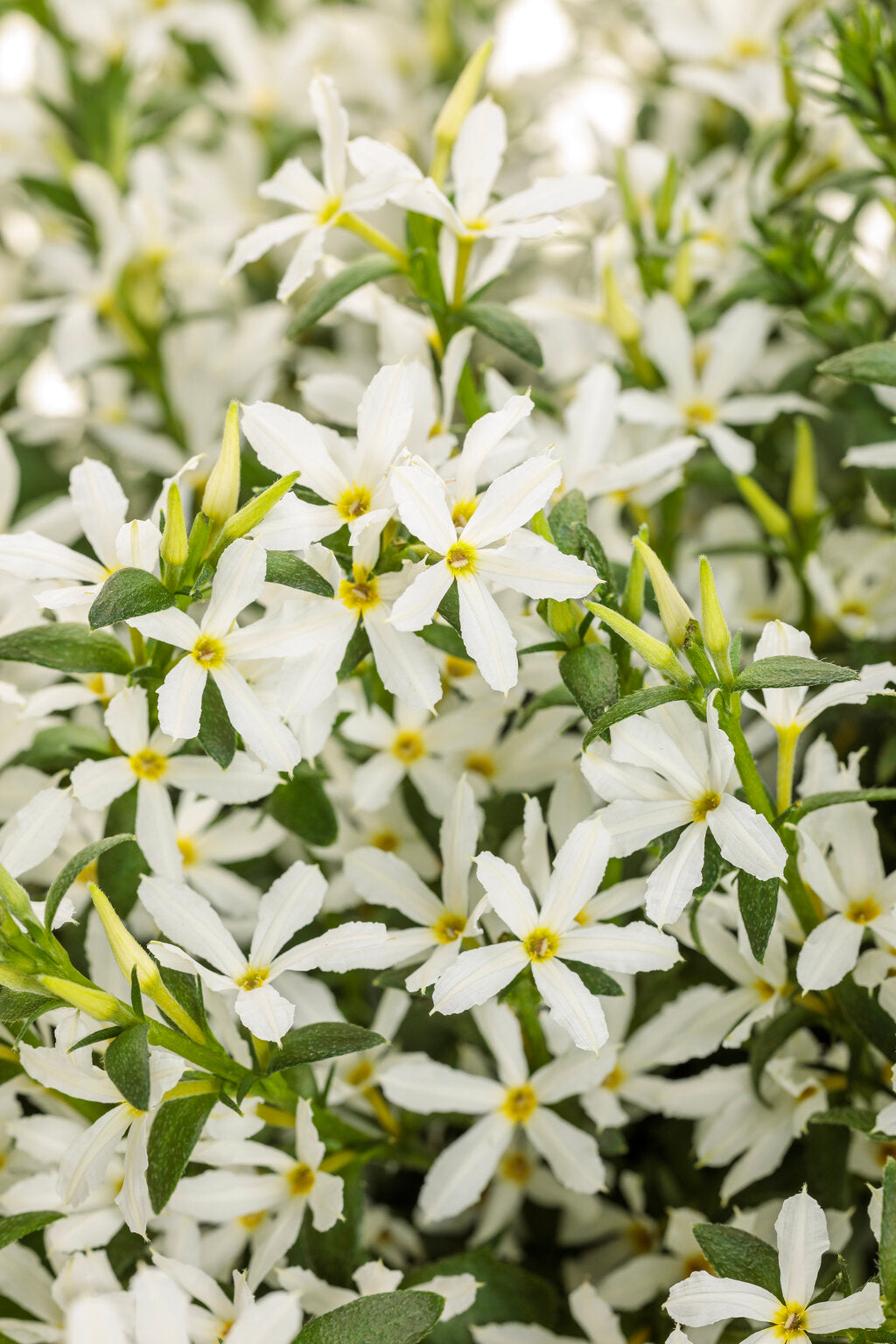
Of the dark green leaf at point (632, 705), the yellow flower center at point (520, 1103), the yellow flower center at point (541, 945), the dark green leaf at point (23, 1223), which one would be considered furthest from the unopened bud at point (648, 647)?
the dark green leaf at point (23, 1223)

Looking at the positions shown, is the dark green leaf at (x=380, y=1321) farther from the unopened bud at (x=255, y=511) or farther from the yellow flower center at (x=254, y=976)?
the unopened bud at (x=255, y=511)

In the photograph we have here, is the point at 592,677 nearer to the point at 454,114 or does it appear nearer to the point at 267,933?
the point at 267,933

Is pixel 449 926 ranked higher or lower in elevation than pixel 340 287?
lower

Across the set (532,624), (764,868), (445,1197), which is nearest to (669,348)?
(532,624)

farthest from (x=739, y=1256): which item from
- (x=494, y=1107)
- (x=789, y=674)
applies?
(x=789, y=674)

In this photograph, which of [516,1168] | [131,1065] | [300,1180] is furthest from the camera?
[516,1168]

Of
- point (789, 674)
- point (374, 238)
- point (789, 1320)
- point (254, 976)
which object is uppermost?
point (374, 238)

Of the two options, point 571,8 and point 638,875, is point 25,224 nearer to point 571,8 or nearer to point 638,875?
point 571,8
